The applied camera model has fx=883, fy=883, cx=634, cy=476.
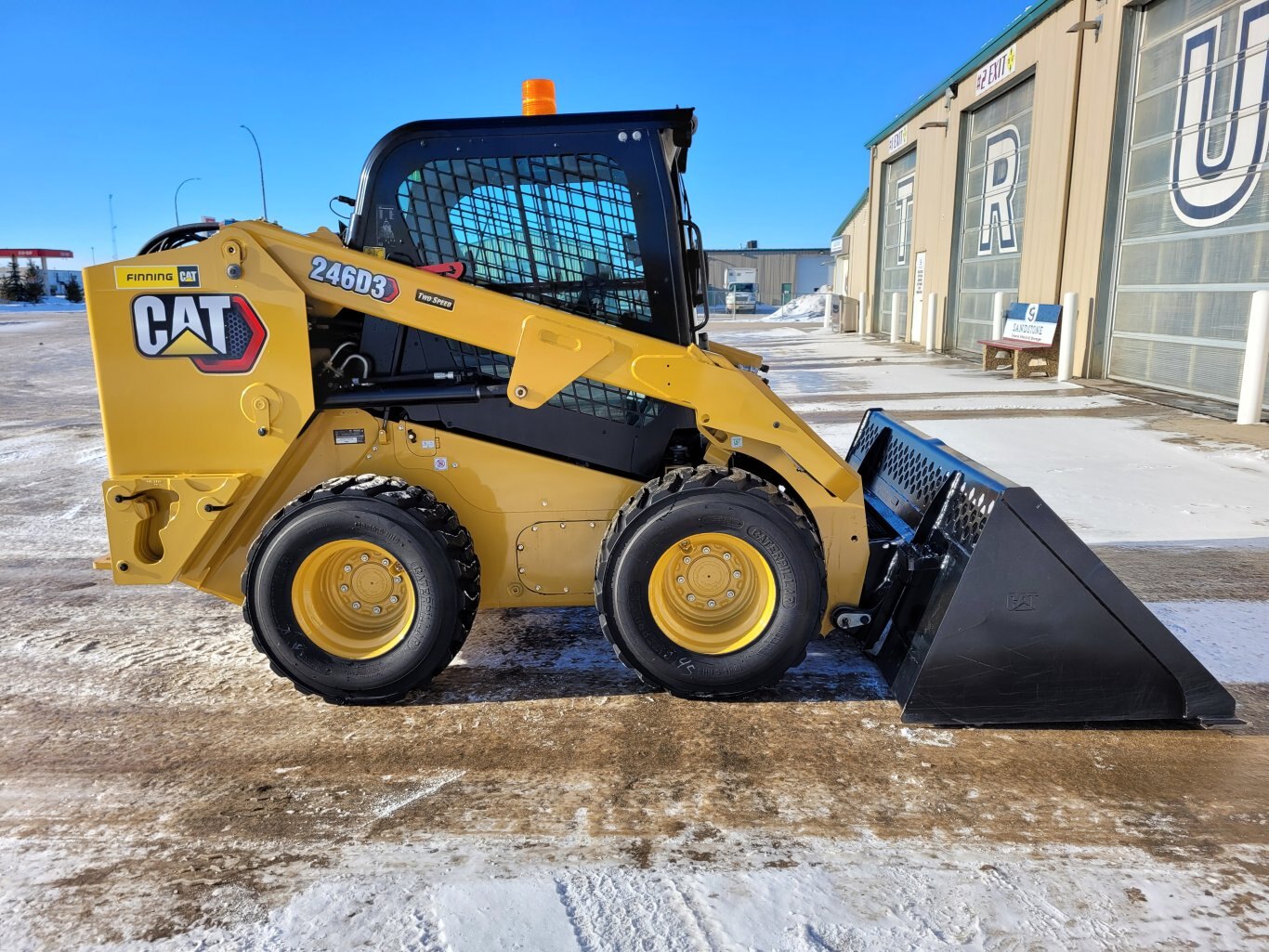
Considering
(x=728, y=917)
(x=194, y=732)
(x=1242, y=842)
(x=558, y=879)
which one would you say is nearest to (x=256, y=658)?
(x=194, y=732)

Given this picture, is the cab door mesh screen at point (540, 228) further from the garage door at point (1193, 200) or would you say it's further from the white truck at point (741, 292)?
the white truck at point (741, 292)

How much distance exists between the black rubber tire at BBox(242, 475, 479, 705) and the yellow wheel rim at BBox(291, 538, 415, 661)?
0.05 metres

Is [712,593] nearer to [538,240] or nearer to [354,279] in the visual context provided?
[538,240]

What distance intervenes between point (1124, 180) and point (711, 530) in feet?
43.9

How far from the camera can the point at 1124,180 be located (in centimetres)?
1364

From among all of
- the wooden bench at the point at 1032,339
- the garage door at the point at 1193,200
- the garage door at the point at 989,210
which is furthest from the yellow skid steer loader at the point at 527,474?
the garage door at the point at 989,210

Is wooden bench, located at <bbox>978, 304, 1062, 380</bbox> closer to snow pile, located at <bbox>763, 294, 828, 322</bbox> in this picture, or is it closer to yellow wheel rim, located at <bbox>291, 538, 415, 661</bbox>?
yellow wheel rim, located at <bbox>291, 538, 415, 661</bbox>

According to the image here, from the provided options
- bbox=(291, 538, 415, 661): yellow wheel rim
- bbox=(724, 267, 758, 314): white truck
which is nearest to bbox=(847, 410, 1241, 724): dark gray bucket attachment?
bbox=(291, 538, 415, 661): yellow wheel rim

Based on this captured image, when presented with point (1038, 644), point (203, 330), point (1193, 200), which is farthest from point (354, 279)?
point (1193, 200)

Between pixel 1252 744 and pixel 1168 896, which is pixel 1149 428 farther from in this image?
pixel 1168 896

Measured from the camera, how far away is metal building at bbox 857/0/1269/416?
11.0 m

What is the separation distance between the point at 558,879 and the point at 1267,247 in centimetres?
1166

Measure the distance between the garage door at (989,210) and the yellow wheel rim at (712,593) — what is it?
16091 mm

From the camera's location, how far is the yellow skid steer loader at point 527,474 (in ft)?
11.0
